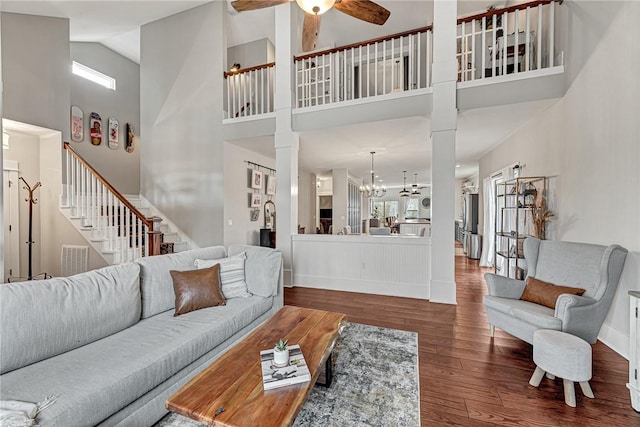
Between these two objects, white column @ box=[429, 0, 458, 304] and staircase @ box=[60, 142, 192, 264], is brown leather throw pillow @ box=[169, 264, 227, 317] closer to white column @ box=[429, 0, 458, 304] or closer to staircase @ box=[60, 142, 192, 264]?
staircase @ box=[60, 142, 192, 264]

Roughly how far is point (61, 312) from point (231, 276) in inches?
50.1

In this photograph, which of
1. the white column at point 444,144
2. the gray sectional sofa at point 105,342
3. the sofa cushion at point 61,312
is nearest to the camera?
the gray sectional sofa at point 105,342

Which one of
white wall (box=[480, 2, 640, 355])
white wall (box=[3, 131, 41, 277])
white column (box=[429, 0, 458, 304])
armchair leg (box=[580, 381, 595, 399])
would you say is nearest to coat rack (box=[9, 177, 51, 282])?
white wall (box=[3, 131, 41, 277])

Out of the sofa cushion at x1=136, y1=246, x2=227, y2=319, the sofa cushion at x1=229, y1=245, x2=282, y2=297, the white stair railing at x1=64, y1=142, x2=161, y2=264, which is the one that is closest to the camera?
the sofa cushion at x1=136, y1=246, x2=227, y2=319

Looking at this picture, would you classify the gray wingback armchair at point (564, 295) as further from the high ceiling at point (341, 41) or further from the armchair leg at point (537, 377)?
the high ceiling at point (341, 41)

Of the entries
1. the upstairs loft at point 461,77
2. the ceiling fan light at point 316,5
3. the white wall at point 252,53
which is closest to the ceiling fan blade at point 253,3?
the ceiling fan light at point 316,5

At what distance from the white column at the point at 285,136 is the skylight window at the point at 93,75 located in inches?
186

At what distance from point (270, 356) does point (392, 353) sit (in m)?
1.34

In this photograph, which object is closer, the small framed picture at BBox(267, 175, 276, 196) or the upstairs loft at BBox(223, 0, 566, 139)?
the upstairs loft at BBox(223, 0, 566, 139)

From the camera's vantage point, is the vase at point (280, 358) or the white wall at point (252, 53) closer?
the vase at point (280, 358)

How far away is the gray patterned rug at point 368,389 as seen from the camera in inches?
67.7

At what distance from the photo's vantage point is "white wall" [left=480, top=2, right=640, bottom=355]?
243 centimetres

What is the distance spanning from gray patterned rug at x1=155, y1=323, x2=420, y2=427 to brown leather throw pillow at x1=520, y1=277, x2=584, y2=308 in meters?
1.15

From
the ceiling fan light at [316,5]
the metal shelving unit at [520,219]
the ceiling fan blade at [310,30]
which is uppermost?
the ceiling fan blade at [310,30]
